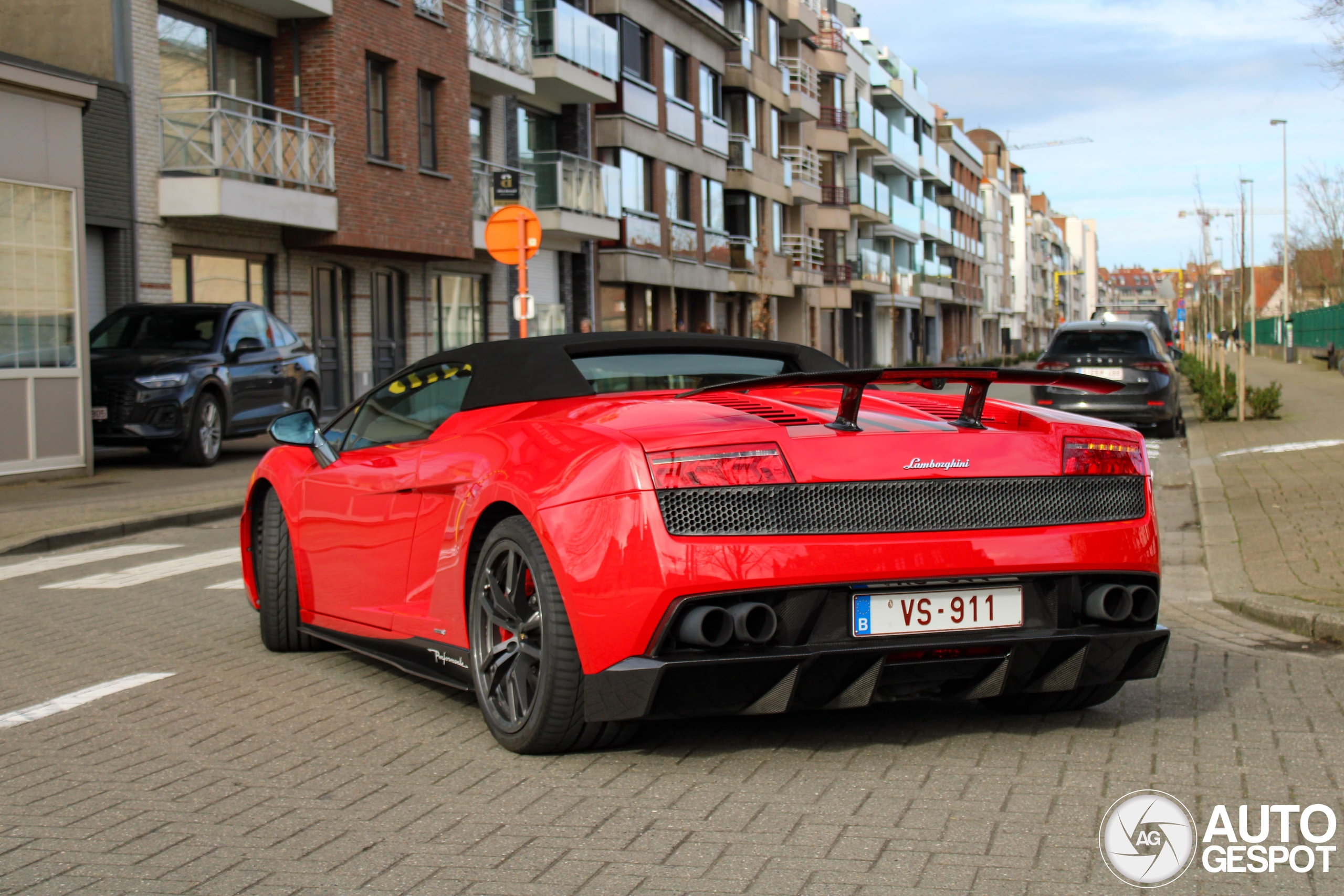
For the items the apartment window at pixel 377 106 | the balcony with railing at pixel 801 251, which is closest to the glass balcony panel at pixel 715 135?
the balcony with railing at pixel 801 251

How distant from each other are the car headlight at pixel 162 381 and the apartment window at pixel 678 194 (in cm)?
2496

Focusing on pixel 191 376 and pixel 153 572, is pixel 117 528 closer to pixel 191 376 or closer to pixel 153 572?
pixel 153 572

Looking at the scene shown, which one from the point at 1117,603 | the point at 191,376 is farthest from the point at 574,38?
the point at 1117,603

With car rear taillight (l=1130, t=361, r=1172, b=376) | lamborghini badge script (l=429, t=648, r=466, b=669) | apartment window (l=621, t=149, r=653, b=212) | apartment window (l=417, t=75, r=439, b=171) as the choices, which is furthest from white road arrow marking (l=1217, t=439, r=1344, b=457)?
apartment window (l=621, t=149, r=653, b=212)

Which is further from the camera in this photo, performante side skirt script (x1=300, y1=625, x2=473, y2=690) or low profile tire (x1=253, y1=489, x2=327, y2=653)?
low profile tire (x1=253, y1=489, x2=327, y2=653)

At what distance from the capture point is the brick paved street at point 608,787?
3.45m

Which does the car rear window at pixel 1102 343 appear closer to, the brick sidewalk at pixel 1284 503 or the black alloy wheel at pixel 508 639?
the brick sidewalk at pixel 1284 503

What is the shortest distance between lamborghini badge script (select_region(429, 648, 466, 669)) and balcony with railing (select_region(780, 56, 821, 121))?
2000 inches

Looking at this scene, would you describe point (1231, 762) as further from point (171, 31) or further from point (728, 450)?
point (171, 31)

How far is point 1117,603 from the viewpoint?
14.7 feet

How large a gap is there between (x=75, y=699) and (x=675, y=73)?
128ft

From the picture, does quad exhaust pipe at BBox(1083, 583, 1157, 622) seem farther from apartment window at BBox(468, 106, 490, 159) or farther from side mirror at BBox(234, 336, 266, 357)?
apartment window at BBox(468, 106, 490, 159)

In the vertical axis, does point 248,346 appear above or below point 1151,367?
above

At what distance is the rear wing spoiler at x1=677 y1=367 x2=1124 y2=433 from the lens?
13.6ft
